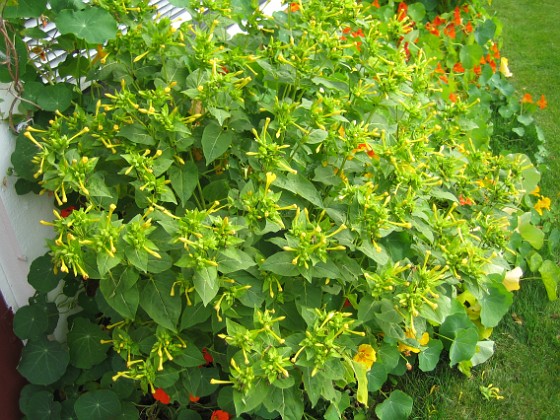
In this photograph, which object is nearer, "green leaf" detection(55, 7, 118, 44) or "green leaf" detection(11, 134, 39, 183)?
"green leaf" detection(55, 7, 118, 44)

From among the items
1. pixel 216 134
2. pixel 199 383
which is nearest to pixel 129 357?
pixel 199 383

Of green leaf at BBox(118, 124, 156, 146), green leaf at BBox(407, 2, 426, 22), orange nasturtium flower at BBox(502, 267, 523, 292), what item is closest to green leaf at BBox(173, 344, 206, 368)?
green leaf at BBox(118, 124, 156, 146)

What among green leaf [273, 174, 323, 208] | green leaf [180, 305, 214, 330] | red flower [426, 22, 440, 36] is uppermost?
green leaf [273, 174, 323, 208]

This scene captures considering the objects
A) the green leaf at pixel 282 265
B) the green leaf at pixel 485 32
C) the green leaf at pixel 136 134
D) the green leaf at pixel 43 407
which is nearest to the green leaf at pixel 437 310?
the green leaf at pixel 282 265

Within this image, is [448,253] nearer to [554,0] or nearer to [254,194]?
[254,194]

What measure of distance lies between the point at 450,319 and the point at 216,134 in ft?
4.05

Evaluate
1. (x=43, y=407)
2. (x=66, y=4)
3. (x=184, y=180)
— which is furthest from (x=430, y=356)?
(x=66, y=4)

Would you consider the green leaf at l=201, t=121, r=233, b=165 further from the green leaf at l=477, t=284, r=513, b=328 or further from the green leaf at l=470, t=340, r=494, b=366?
the green leaf at l=470, t=340, r=494, b=366

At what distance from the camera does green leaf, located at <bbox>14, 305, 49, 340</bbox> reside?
208 centimetres

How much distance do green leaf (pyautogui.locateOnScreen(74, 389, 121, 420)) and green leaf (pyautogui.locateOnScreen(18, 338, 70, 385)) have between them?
13 cm

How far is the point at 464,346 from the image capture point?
237 centimetres

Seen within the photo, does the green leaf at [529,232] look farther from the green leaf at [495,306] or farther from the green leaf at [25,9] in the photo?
the green leaf at [25,9]

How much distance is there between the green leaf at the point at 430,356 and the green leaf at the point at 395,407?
14 centimetres

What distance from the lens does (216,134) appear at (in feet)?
5.90
